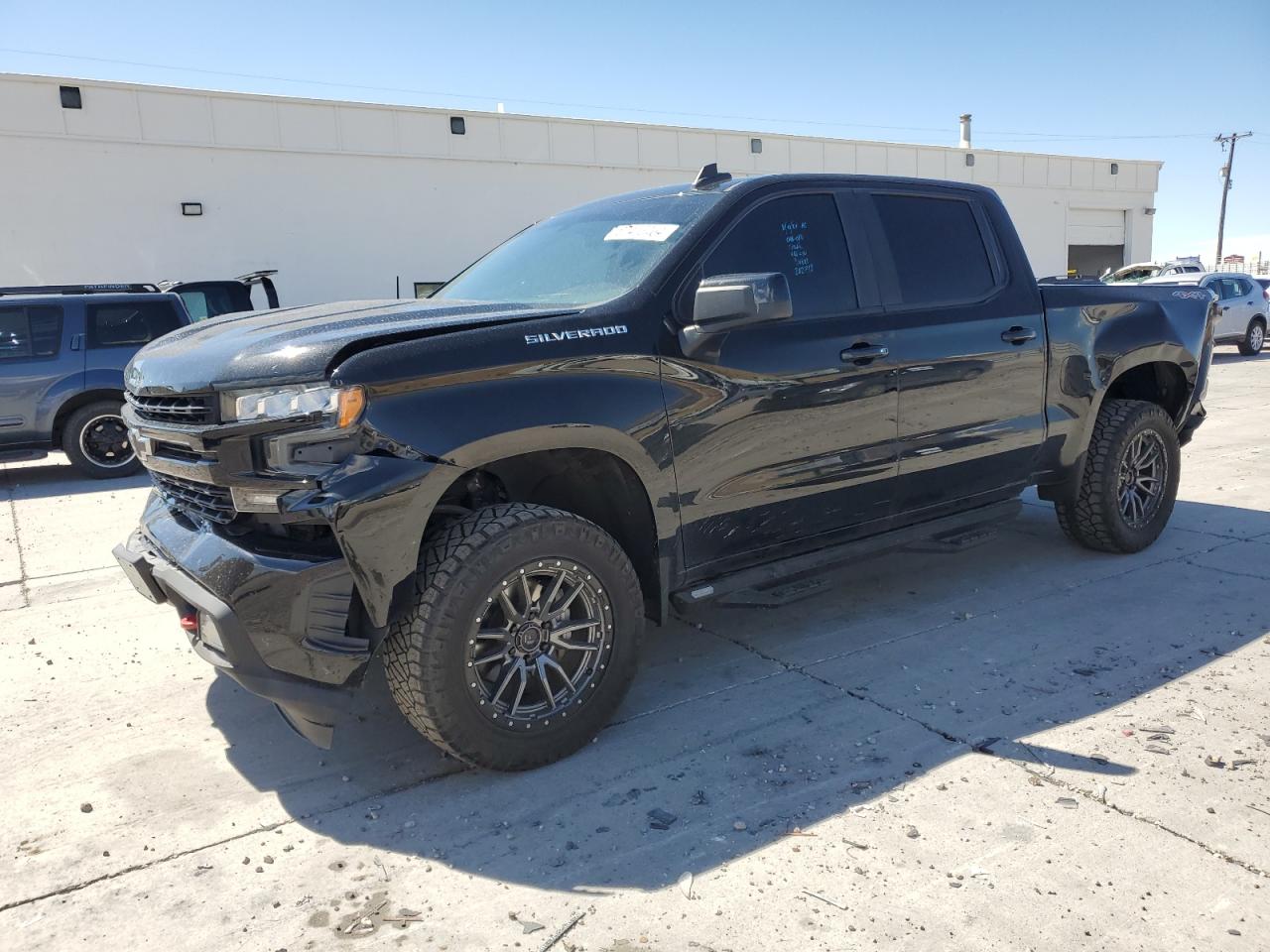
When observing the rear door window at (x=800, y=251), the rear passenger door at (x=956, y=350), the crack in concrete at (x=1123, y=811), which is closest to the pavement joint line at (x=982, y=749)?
the crack in concrete at (x=1123, y=811)

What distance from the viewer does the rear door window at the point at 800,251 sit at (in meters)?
3.68

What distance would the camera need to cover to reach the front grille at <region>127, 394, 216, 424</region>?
9.52 ft

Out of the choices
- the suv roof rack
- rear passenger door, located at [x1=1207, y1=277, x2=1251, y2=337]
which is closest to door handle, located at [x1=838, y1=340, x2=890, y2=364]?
the suv roof rack

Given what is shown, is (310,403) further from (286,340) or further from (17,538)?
(17,538)

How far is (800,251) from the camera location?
12.8 ft

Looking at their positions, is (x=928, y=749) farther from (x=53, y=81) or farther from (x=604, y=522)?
(x=53, y=81)

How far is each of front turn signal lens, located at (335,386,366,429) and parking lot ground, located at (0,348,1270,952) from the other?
1272 millimetres

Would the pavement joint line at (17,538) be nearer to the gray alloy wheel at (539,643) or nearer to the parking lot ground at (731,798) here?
the parking lot ground at (731,798)

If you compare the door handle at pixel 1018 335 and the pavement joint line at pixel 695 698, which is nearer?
the pavement joint line at pixel 695 698

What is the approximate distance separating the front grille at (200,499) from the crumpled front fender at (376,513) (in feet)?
1.10

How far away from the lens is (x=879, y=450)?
405 cm

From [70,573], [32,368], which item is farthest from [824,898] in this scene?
[32,368]

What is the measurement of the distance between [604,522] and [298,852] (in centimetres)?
152

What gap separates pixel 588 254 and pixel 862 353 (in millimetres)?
1225
